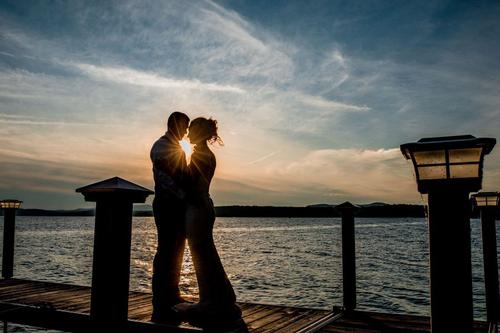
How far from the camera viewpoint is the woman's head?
5941 millimetres

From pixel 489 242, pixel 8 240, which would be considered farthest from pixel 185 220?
pixel 8 240

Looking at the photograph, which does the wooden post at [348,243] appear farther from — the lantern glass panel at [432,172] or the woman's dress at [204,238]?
the lantern glass panel at [432,172]

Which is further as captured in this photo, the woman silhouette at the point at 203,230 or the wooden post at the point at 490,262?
the wooden post at the point at 490,262

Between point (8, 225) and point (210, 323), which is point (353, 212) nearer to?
point (210, 323)

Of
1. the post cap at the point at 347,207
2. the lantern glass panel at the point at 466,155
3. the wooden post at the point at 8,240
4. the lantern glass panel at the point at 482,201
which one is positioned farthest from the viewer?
the wooden post at the point at 8,240

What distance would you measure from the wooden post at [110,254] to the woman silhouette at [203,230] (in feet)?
5.44

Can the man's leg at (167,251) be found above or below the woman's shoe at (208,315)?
above

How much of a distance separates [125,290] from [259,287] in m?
17.4

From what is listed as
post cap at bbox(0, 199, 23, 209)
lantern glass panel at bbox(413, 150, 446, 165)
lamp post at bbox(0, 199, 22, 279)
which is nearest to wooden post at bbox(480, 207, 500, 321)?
lantern glass panel at bbox(413, 150, 446, 165)

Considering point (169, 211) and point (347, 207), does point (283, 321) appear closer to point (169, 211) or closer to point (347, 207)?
point (169, 211)

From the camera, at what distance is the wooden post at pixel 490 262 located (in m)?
8.34

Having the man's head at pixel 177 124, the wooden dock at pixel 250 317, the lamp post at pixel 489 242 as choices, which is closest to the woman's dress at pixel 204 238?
the man's head at pixel 177 124

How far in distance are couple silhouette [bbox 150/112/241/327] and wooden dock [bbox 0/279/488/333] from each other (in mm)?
410

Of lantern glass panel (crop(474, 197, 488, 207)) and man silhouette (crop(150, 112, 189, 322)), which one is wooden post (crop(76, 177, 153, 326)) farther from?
lantern glass panel (crop(474, 197, 488, 207))
